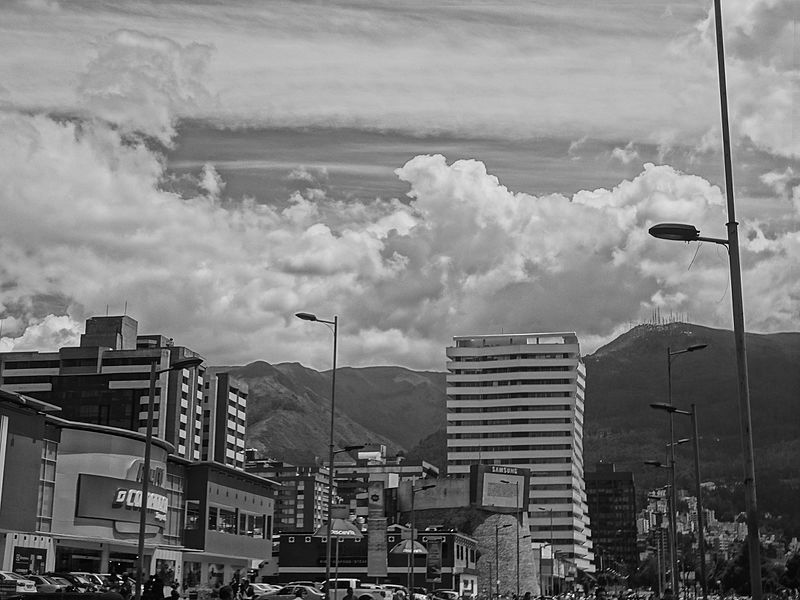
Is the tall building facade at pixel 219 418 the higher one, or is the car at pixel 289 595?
the tall building facade at pixel 219 418

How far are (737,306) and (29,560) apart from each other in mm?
61834

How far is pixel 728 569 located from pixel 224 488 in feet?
236

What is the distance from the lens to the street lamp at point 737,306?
20.4 meters

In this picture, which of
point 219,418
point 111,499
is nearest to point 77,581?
point 111,499

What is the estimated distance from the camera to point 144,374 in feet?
581

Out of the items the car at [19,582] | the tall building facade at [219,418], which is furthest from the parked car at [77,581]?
the tall building facade at [219,418]

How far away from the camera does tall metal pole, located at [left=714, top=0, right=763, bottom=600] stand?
66.7ft

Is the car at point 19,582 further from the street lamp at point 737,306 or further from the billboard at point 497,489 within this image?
the billboard at point 497,489

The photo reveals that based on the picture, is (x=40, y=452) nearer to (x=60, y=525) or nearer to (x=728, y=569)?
(x=60, y=525)

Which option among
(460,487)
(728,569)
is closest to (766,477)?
(728,569)

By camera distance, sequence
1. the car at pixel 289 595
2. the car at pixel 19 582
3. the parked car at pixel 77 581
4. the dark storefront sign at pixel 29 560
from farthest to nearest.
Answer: the dark storefront sign at pixel 29 560 → the car at pixel 289 595 → the parked car at pixel 77 581 → the car at pixel 19 582

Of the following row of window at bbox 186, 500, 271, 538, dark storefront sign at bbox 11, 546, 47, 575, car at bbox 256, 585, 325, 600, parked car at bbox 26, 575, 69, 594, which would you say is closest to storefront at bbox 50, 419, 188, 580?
dark storefront sign at bbox 11, 546, 47, 575

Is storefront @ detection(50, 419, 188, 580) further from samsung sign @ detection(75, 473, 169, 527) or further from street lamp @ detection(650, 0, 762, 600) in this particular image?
street lamp @ detection(650, 0, 762, 600)

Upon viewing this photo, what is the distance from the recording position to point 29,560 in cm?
7244
